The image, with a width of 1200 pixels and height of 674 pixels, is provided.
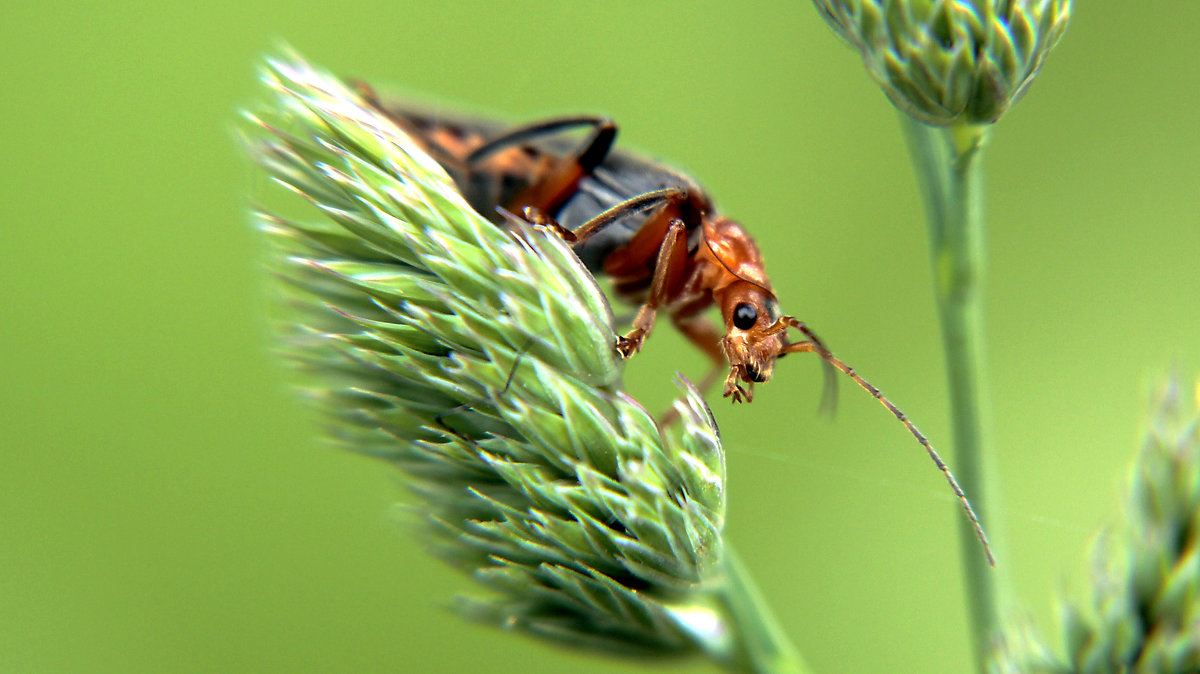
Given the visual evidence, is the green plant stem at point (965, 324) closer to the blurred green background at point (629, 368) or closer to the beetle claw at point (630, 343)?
the beetle claw at point (630, 343)

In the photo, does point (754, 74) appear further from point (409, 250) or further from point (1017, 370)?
point (409, 250)

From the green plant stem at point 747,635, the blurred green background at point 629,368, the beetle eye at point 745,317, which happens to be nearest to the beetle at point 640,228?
the beetle eye at point 745,317

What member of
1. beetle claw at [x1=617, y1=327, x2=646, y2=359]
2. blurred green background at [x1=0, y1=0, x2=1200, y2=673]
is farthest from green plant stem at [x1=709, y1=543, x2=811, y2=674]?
blurred green background at [x1=0, y1=0, x2=1200, y2=673]

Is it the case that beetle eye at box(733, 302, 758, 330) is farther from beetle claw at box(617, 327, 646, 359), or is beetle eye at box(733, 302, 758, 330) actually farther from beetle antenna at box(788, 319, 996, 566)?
beetle claw at box(617, 327, 646, 359)

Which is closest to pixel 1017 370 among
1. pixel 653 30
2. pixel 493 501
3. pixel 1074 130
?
pixel 1074 130

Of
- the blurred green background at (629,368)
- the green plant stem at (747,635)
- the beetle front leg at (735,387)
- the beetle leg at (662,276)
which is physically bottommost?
the green plant stem at (747,635)

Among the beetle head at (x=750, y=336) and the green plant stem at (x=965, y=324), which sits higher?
the beetle head at (x=750, y=336)

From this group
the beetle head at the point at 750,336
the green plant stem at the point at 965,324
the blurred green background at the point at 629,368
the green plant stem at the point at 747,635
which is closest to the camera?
the green plant stem at the point at 965,324

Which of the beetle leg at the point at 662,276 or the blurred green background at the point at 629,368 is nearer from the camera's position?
the beetle leg at the point at 662,276
